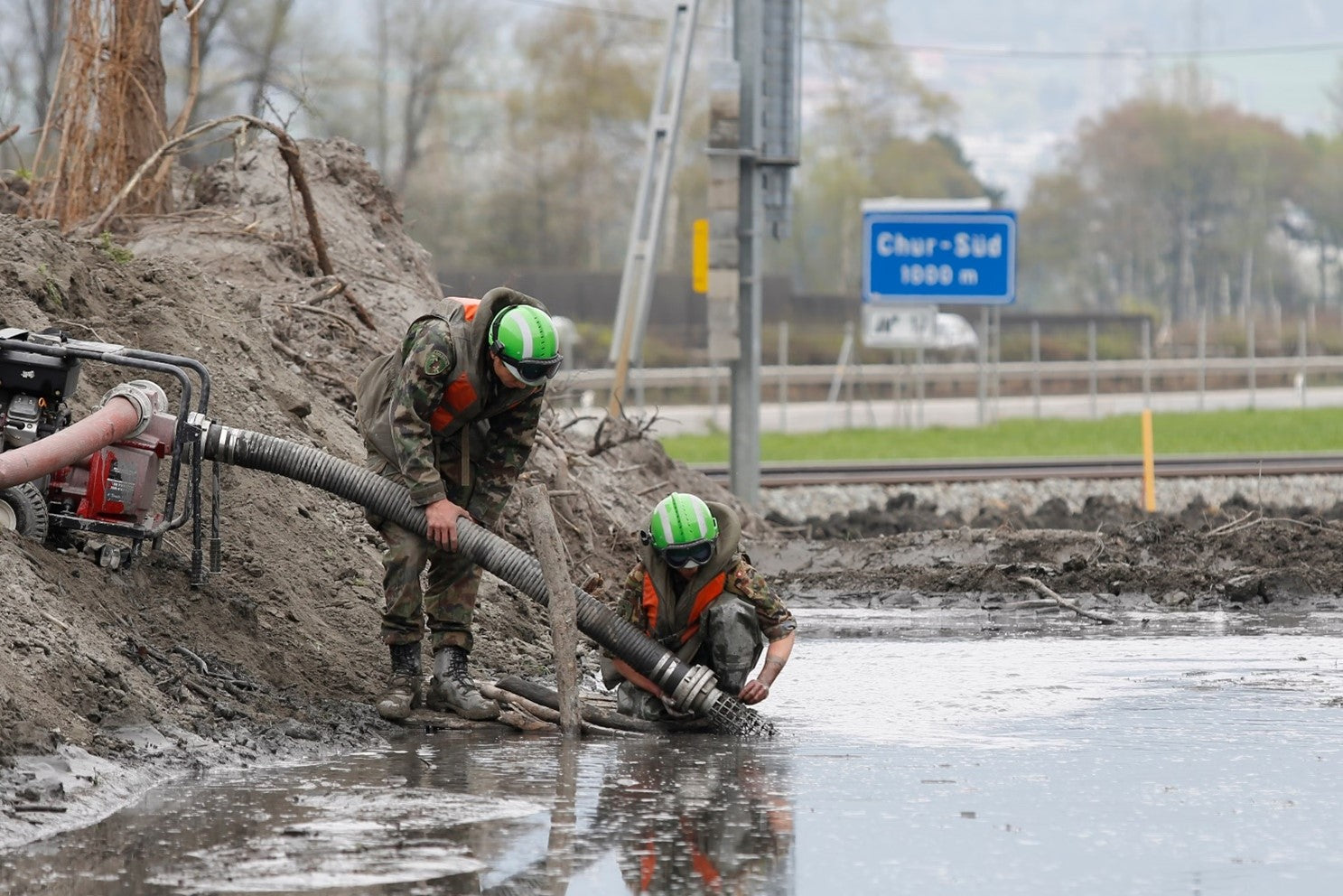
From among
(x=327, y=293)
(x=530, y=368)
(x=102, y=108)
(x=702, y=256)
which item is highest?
(x=102, y=108)

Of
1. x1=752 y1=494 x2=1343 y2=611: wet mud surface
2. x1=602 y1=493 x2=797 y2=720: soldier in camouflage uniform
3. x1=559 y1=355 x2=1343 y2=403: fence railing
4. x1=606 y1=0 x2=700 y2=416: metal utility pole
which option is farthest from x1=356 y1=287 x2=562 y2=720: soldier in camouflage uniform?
x1=559 y1=355 x2=1343 y2=403: fence railing

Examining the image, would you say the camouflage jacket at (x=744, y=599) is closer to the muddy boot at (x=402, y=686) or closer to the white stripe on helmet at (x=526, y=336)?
the muddy boot at (x=402, y=686)

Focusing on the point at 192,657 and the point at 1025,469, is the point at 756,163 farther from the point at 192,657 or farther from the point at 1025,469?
the point at 192,657

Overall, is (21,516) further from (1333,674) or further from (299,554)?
(1333,674)

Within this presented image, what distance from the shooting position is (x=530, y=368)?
7.71m

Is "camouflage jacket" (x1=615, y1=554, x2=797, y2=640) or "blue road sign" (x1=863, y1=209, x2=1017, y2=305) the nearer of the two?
"camouflage jacket" (x1=615, y1=554, x2=797, y2=640)

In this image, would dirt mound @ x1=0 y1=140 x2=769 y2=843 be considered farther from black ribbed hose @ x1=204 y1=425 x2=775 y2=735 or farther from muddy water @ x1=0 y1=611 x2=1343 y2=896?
black ribbed hose @ x1=204 y1=425 x2=775 y2=735

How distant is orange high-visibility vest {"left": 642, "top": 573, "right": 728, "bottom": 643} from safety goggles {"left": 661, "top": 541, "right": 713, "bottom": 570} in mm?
166

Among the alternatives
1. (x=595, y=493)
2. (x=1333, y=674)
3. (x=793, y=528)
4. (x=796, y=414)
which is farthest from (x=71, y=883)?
(x=796, y=414)

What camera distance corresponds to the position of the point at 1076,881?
5.63 meters

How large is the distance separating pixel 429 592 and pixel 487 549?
47 centimetres

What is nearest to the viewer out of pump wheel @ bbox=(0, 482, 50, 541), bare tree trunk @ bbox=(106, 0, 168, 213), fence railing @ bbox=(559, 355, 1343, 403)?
pump wheel @ bbox=(0, 482, 50, 541)

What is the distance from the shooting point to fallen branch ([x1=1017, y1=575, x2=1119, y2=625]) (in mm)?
11664

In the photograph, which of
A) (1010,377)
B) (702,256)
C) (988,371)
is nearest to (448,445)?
(702,256)
